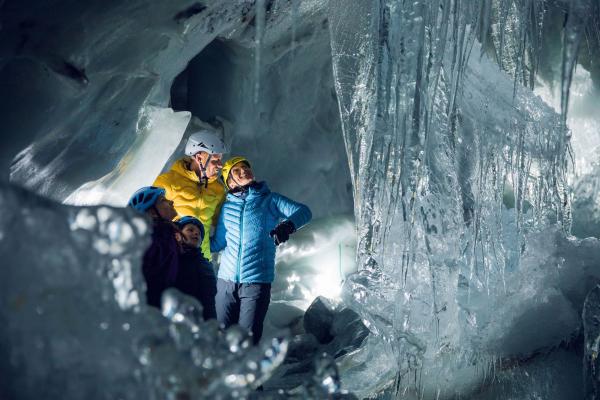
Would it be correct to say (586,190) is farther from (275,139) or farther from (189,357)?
(189,357)

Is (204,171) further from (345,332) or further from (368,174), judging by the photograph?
(345,332)

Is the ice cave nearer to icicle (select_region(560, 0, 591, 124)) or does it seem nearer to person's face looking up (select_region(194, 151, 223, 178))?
icicle (select_region(560, 0, 591, 124))

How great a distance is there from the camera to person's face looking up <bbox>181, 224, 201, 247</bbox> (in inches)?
123

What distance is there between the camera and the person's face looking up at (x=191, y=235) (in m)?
3.12

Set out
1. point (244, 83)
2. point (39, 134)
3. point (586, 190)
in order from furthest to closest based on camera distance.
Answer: point (586, 190)
point (244, 83)
point (39, 134)

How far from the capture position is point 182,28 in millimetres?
4020

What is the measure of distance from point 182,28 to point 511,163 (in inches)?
108

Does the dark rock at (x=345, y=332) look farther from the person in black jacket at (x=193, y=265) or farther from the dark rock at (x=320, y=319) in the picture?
the person in black jacket at (x=193, y=265)

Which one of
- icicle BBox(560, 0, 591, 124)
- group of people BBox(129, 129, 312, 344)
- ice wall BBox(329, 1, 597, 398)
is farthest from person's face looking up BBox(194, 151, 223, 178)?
icicle BBox(560, 0, 591, 124)

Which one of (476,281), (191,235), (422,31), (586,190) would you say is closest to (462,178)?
(476,281)

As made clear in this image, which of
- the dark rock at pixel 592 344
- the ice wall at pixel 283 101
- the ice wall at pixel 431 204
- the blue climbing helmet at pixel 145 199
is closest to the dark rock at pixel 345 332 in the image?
the ice wall at pixel 431 204

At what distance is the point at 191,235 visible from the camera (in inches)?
123

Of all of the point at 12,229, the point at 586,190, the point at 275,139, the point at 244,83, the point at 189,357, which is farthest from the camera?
the point at 586,190

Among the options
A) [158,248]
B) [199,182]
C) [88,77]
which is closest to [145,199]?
[158,248]
